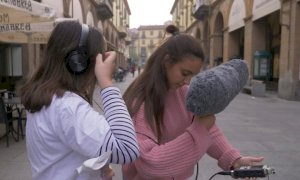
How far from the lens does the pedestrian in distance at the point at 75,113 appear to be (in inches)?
57.7

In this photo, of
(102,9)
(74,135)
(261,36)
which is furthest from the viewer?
(102,9)

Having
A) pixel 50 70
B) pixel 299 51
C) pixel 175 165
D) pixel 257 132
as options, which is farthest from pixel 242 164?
pixel 299 51

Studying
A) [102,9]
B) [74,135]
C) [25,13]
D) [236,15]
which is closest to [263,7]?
[236,15]

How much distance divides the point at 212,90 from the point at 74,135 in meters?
0.54

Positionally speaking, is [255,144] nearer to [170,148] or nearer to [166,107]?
[166,107]

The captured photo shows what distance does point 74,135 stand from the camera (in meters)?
Answer: 1.46

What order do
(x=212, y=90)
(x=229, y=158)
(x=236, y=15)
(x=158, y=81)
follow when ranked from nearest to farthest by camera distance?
(x=212, y=90)
(x=158, y=81)
(x=229, y=158)
(x=236, y=15)

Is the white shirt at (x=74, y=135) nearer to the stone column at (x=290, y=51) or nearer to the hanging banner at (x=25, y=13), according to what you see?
the hanging banner at (x=25, y=13)

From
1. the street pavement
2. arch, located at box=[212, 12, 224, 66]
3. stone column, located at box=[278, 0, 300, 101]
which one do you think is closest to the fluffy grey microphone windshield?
the street pavement

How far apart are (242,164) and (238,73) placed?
60cm

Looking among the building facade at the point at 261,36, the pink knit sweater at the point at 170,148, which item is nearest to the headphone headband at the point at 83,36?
the pink knit sweater at the point at 170,148

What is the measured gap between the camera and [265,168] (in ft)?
5.20

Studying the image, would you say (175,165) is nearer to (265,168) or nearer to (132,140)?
(132,140)

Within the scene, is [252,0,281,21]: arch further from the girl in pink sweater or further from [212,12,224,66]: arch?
the girl in pink sweater
